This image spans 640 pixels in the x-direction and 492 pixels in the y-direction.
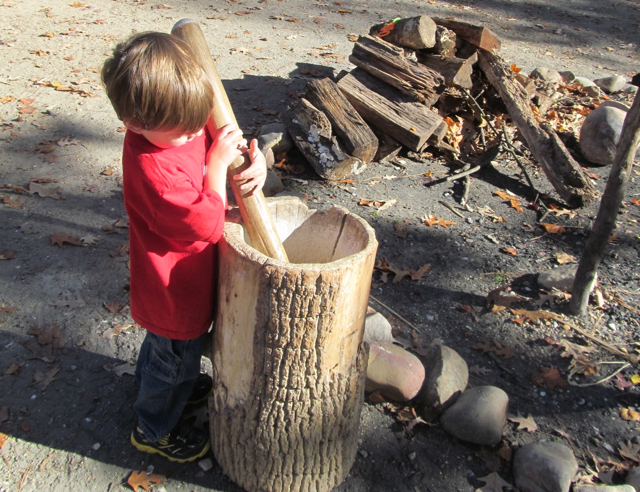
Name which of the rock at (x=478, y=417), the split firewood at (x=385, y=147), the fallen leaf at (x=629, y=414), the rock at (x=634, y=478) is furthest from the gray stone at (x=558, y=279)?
the split firewood at (x=385, y=147)

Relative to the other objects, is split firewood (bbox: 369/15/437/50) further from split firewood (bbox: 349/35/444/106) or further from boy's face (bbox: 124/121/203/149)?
boy's face (bbox: 124/121/203/149)

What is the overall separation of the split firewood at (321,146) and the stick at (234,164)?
9.20ft

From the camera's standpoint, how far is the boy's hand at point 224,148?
Result: 172 cm

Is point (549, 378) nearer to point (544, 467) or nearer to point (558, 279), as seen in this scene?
point (544, 467)

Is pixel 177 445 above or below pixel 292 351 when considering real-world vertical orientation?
below

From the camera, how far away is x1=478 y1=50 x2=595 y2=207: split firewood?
4648 millimetres

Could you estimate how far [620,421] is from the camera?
2723 mm

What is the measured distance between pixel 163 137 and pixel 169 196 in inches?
7.5

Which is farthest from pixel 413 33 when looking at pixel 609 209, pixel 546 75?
pixel 609 209

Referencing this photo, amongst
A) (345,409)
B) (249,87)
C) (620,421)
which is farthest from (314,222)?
(249,87)

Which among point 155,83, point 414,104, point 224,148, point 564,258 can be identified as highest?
point 155,83

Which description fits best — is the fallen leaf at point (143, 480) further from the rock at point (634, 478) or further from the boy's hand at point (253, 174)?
the rock at point (634, 478)

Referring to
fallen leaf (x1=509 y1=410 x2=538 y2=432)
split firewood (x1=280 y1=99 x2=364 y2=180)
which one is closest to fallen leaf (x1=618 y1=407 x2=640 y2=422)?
fallen leaf (x1=509 y1=410 x2=538 y2=432)

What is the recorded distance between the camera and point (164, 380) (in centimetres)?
210
